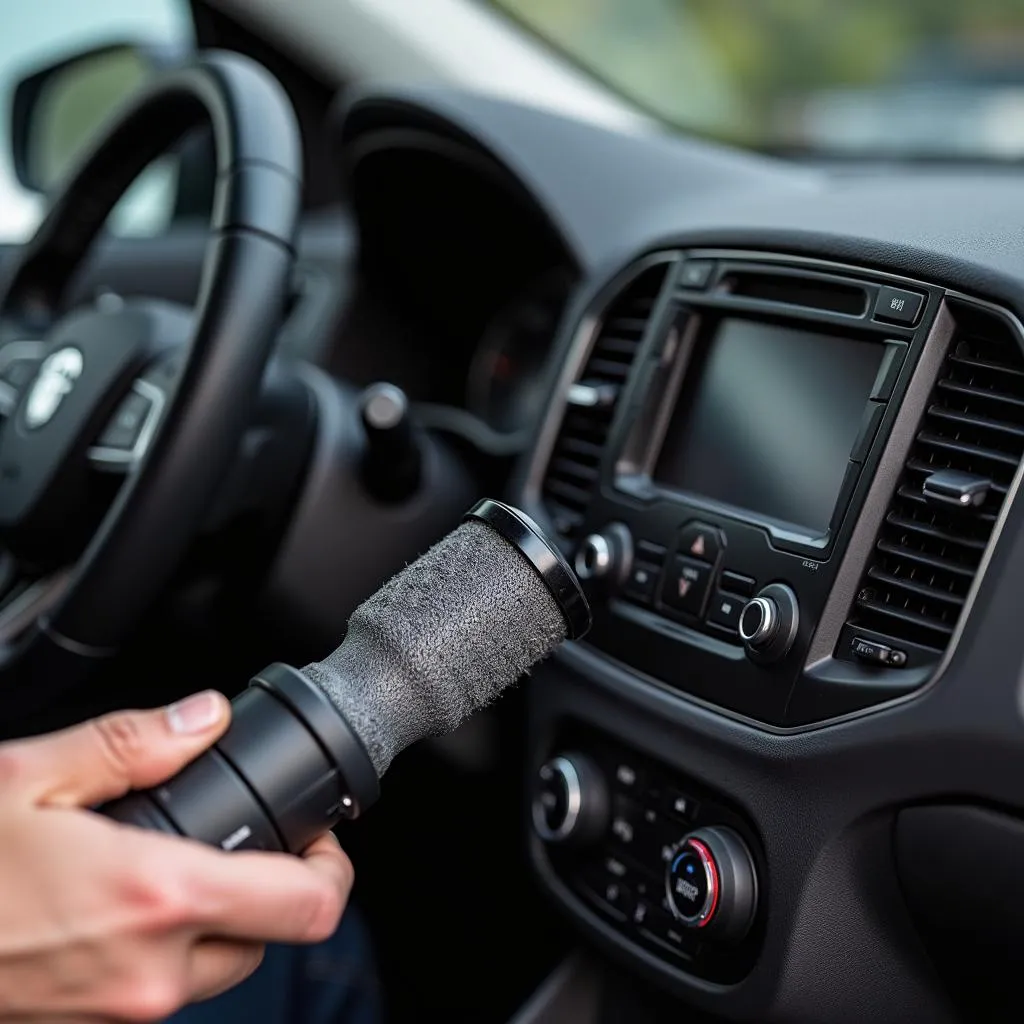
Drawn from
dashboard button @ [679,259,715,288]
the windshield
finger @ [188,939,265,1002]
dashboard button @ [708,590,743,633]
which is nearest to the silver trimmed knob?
dashboard button @ [708,590,743,633]

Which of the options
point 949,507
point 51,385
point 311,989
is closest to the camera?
point 949,507

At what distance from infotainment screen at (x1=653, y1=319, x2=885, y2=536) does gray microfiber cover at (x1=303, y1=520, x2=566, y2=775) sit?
30 cm

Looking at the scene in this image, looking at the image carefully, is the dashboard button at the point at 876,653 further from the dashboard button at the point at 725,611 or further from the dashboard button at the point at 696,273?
the dashboard button at the point at 696,273

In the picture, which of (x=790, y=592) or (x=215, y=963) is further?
(x=790, y=592)

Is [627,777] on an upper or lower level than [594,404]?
lower

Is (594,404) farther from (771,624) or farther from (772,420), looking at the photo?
(771,624)

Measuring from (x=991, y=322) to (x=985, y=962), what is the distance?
38 centimetres

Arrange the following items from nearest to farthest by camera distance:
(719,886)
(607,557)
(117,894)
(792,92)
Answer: (117,894) < (719,886) < (607,557) < (792,92)

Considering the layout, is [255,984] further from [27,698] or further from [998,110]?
[998,110]

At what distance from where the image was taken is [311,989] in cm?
125

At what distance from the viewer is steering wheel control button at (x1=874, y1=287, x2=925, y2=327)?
830 mm

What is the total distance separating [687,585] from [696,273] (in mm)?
246

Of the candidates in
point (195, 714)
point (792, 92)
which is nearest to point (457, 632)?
point (195, 714)

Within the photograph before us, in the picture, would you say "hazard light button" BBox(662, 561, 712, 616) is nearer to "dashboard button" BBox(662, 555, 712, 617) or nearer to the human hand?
"dashboard button" BBox(662, 555, 712, 617)
